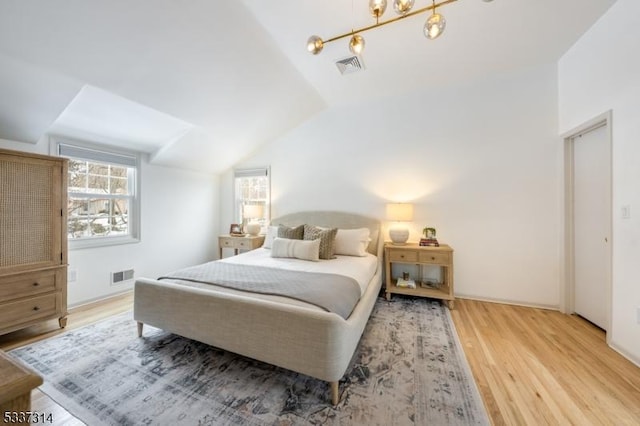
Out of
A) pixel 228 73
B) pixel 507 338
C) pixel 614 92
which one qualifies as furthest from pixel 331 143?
pixel 507 338

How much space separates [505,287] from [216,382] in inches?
126

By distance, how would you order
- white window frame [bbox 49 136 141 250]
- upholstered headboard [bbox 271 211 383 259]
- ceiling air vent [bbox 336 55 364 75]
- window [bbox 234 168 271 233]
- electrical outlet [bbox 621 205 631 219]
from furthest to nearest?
window [bbox 234 168 271 233], upholstered headboard [bbox 271 211 383 259], white window frame [bbox 49 136 141 250], ceiling air vent [bbox 336 55 364 75], electrical outlet [bbox 621 205 631 219]

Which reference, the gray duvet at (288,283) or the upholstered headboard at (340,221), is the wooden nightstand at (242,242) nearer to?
the upholstered headboard at (340,221)

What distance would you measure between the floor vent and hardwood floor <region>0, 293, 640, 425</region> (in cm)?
45

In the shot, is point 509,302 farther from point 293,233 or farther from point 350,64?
point 350,64

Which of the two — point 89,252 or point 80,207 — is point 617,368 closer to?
point 89,252

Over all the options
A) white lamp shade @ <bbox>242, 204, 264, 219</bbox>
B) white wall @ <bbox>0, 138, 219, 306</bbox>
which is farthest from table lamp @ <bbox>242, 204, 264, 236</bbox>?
white wall @ <bbox>0, 138, 219, 306</bbox>

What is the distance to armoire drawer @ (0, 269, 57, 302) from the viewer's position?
203 cm

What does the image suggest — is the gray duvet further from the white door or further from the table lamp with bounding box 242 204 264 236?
the white door

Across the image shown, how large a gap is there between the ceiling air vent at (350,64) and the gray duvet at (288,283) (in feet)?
7.22

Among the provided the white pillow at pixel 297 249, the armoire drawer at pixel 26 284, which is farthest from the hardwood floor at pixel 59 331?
the white pillow at pixel 297 249

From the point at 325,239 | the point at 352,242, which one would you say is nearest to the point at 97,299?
the point at 325,239

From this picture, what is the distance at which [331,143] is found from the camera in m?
3.79

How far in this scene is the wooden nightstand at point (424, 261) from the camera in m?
2.84
